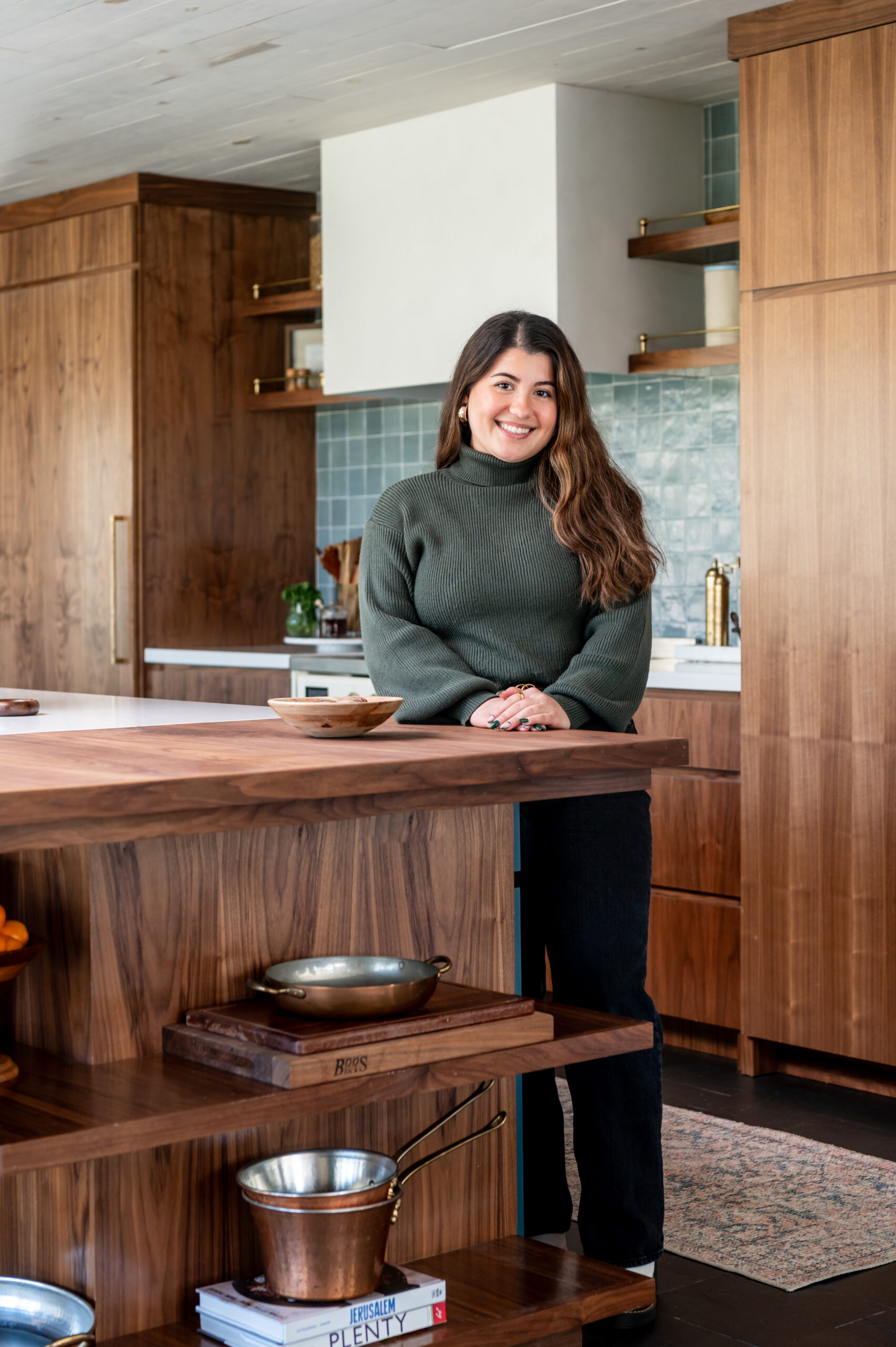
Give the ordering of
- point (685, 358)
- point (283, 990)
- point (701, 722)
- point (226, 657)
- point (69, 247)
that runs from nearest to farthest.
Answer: point (283, 990) → point (701, 722) → point (685, 358) → point (226, 657) → point (69, 247)

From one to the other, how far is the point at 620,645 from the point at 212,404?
3.44m

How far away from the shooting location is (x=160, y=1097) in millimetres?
1747

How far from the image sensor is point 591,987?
2449 millimetres

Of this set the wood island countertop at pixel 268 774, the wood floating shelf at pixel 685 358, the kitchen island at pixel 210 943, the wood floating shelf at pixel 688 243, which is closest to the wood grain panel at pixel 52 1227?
the kitchen island at pixel 210 943

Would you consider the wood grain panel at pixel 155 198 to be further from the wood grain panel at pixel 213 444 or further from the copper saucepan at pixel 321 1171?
the copper saucepan at pixel 321 1171

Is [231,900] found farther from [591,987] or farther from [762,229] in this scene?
[762,229]

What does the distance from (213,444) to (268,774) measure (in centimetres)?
404

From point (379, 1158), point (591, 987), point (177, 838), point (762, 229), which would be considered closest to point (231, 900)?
point (177, 838)

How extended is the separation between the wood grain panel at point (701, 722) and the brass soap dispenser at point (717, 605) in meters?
0.35

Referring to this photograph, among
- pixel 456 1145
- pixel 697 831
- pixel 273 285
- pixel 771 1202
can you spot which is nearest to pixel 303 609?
pixel 273 285

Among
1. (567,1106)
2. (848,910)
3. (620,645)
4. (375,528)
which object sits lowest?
(567,1106)

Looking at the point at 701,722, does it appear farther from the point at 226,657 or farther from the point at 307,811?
the point at 307,811

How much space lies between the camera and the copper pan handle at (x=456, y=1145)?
204 centimetres

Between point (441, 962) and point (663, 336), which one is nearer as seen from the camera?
point (441, 962)
